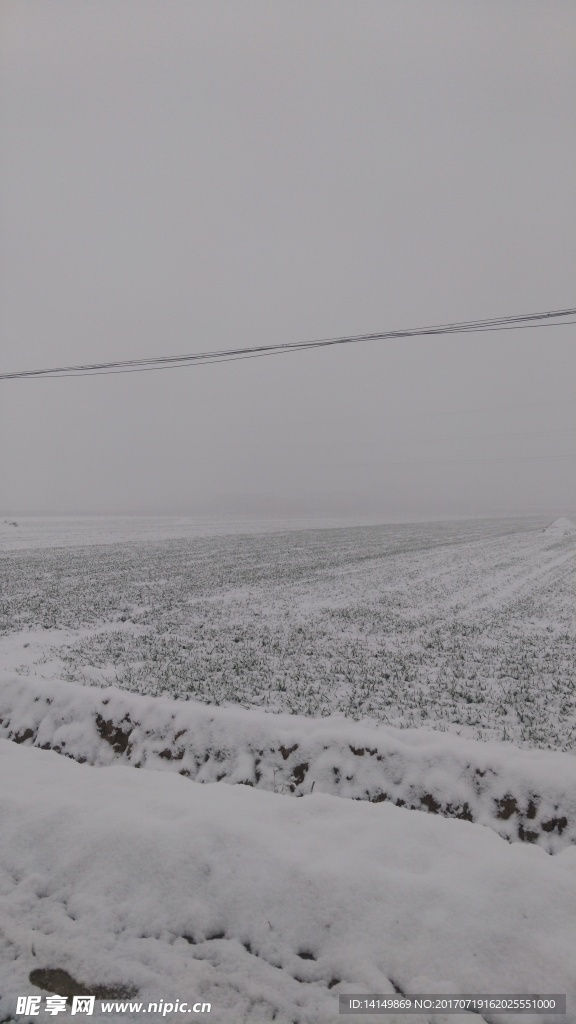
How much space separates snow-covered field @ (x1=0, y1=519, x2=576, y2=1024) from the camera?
3041 mm

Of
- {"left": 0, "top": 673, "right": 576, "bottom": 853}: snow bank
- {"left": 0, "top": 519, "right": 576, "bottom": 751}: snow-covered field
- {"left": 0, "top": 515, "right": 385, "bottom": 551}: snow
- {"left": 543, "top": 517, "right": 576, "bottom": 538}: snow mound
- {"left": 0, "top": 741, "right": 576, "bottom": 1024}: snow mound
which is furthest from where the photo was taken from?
{"left": 543, "top": 517, "right": 576, "bottom": 538}: snow mound

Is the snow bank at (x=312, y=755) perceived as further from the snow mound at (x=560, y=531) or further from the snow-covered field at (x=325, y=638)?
the snow mound at (x=560, y=531)

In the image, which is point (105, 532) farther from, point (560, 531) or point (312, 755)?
point (312, 755)

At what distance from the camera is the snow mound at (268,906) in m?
2.96

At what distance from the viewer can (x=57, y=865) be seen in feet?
12.3

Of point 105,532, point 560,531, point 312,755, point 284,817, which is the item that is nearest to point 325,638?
point 312,755

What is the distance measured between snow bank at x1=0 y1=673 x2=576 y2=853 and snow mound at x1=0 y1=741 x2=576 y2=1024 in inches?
22.2

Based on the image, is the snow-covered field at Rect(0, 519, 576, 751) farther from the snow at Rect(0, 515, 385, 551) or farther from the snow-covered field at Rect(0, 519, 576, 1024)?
the snow at Rect(0, 515, 385, 551)

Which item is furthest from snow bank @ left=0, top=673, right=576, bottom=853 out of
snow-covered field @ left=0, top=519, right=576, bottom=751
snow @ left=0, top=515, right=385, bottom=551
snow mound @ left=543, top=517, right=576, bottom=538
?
snow mound @ left=543, top=517, right=576, bottom=538

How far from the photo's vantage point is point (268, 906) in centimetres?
339

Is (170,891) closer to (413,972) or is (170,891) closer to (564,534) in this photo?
(413,972)

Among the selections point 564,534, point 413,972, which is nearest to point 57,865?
Answer: point 413,972

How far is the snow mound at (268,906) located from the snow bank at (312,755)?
0.56m

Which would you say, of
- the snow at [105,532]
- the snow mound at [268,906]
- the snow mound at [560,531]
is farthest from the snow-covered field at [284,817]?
the snow mound at [560,531]
